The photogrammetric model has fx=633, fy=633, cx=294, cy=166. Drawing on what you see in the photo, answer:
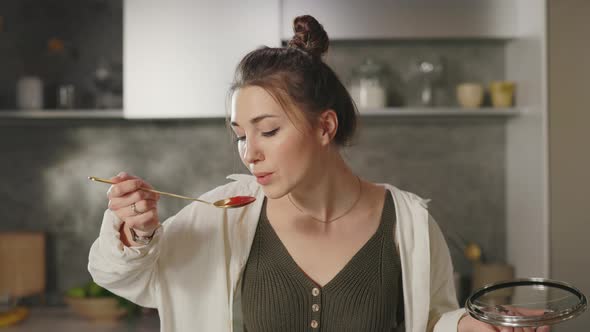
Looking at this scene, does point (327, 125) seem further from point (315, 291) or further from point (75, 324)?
point (75, 324)

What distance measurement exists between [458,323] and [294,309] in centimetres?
34

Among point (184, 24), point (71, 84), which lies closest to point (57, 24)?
point (71, 84)

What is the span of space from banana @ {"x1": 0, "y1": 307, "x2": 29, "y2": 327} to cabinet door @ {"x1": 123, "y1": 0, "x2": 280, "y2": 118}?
0.95 m

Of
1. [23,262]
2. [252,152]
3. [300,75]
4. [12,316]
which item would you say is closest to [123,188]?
[252,152]

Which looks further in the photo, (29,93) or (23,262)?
(23,262)

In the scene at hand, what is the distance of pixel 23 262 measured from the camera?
2.84 meters

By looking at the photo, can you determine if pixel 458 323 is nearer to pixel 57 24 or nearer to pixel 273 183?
pixel 273 183

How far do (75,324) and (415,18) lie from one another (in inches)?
75.4

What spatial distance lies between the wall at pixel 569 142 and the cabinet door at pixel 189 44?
108 cm

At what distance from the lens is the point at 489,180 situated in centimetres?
295

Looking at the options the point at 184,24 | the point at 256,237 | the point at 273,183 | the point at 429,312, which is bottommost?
the point at 429,312

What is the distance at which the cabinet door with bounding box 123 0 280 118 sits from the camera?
2537 mm

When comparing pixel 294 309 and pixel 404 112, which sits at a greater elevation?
pixel 404 112

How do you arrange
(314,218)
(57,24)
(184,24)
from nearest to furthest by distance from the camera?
(314,218), (184,24), (57,24)
